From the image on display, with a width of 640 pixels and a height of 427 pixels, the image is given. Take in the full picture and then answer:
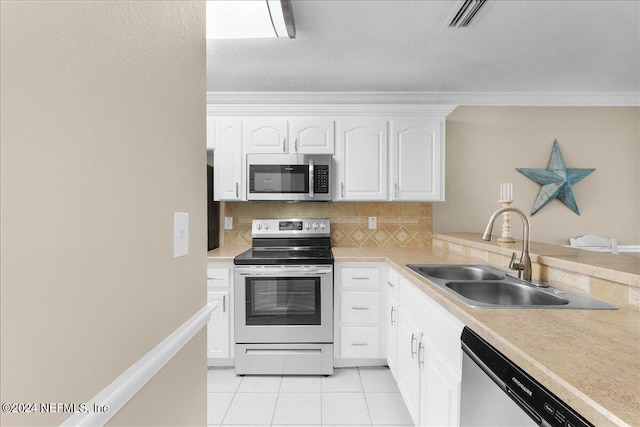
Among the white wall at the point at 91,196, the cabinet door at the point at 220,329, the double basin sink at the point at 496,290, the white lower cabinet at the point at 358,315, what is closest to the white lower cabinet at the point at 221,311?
the cabinet door at the point at 220,329

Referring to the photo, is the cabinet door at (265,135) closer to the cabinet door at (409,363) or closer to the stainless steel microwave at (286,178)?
the stainless steel microwave at (286,178)

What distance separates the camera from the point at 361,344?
100 inches

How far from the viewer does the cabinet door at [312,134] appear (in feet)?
9.42

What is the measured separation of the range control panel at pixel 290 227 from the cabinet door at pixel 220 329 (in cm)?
74

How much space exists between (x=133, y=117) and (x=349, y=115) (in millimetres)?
2464

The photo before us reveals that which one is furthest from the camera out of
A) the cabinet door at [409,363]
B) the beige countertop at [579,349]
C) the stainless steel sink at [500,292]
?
the cabinet door at [409,363]

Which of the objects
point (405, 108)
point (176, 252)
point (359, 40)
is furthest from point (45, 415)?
point (405, 108)

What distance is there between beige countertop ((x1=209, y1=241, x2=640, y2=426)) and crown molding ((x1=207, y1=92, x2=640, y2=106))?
2127 millimetres

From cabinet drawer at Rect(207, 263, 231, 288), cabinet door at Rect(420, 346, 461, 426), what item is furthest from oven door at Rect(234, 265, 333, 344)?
cabinet door at Rect(420, 346, 461, 426)

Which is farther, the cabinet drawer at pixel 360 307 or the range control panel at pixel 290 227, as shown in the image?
the range control panel at pixel 290 227

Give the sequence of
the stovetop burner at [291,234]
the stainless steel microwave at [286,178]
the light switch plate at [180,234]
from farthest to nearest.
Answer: the stovetop burner at [291,234] < the stainless steel microwave at [286,178] < the light switch plate at [180,234]

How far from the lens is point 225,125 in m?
2.87

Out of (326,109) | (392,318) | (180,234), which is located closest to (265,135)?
(326,109)

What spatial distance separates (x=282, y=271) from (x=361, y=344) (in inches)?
33.5
